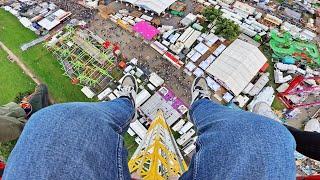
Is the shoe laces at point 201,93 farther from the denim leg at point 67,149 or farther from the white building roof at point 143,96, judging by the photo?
the white building roof at point 143,96

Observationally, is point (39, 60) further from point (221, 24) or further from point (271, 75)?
point (271, 75)

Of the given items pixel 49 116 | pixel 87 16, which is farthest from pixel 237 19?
pixel 49 116

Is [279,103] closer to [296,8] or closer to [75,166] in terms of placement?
[296,8]

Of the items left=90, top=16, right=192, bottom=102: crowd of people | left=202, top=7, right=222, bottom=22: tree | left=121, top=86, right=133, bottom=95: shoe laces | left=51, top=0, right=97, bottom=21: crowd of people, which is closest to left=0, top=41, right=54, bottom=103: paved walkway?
left=51, top=0, right=97, bottom=21: crowd of people

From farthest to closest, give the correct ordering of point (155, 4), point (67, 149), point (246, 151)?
point (155, 4), point (246, 151), point (67, 149)

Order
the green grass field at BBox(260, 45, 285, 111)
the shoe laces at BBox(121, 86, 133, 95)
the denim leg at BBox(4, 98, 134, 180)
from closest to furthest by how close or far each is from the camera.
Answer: the denim leg at BBox(4, 98, 134, 180) → the shoe laces at BBox(121, 86, 133, 95) → the green grass field at BBox(260, 45, 285, 111)

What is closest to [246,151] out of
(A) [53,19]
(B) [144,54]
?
(B) [144,54]

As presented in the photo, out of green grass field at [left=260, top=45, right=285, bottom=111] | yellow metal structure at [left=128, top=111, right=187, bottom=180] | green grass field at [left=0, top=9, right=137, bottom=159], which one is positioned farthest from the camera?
green grass field at [left=260, top=45, right=285, bottom=111]

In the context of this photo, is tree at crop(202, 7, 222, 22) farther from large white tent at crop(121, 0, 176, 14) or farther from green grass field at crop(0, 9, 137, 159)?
green grass field at crop(0, 9, 137, 159)
